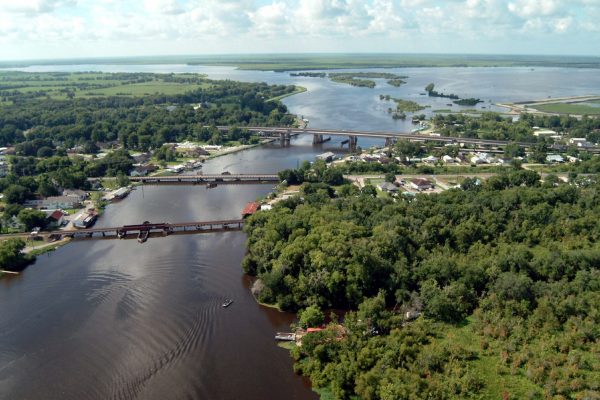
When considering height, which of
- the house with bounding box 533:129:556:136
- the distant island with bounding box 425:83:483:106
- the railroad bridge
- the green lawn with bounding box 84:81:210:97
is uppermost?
the green lawn with bounding box 84:81:210:97

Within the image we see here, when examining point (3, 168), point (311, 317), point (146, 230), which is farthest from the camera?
point (3, 168)

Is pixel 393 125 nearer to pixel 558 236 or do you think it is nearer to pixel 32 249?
pixel 558 236

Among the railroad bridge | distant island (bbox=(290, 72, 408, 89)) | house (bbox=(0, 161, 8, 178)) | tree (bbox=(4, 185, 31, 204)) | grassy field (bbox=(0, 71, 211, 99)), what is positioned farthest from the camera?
distant island (bbox=(290, 72, 408, 89))

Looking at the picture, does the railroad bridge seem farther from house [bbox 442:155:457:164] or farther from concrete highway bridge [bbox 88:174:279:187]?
house [bbox 442:155:457:164]

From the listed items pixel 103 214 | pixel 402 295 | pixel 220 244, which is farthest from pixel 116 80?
pixel 402 295

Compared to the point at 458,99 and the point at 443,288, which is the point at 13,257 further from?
the point at 458,99

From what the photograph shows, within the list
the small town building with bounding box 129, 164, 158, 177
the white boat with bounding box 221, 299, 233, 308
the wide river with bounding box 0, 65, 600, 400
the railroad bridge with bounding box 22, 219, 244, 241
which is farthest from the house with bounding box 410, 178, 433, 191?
the small town building with bounding box 129, 164, 158, 177

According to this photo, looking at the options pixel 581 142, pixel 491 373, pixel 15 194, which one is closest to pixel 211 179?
pixel 15 194

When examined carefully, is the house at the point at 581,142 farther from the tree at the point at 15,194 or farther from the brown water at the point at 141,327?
the tree at the point at 15,194
